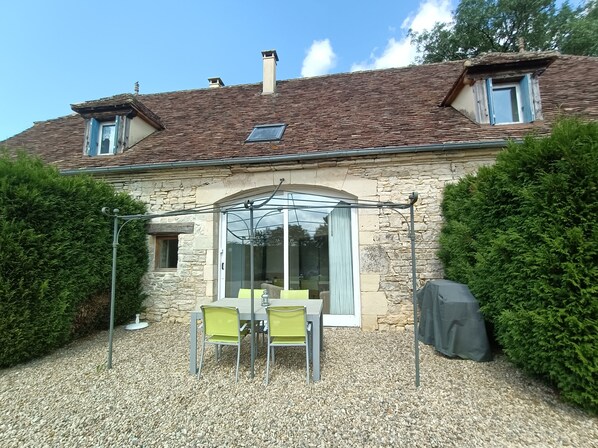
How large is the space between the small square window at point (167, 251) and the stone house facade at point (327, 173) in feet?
0.07

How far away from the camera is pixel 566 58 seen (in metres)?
7.64

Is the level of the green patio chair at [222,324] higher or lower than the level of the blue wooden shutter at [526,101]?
lower

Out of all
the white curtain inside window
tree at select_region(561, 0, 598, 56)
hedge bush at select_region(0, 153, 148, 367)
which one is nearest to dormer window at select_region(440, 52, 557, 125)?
the white curtain inside window

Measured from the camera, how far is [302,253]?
18.3ft

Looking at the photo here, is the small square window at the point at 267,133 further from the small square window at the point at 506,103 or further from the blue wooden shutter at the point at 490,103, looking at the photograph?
the small square window at the point at 506,103

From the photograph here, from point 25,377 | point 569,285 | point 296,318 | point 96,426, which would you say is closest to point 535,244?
point 569,285

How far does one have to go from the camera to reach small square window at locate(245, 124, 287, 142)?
601cm

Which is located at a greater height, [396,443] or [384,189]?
[384,189]

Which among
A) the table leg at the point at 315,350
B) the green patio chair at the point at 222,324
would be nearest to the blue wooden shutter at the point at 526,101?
the table leg at the point at 315,350

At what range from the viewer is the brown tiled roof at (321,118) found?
536 cm

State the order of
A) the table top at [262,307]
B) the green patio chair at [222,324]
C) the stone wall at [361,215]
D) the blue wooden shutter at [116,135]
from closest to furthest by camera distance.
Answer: the green patio chair at [222,324], the table top at [262,307], the stone wall at [361,215], the blue wooden shutter at [116,135]

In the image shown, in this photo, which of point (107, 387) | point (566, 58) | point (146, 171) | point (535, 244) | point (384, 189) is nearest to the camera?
point (535, 244)

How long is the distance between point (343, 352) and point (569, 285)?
2675 mm

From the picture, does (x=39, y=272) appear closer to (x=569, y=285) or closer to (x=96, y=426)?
(x=96, y=426)
